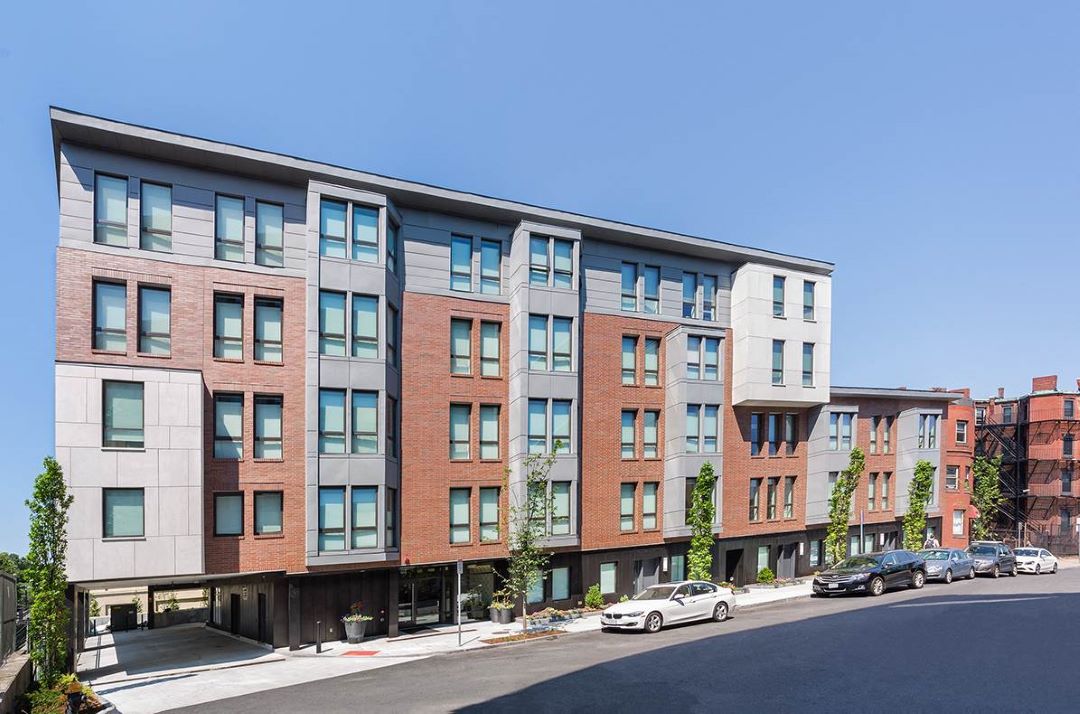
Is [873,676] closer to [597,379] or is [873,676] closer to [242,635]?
[597,379]

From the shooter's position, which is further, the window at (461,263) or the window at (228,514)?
the window at (461,263)

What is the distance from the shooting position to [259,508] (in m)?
20.8

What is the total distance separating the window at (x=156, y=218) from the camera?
19.8m

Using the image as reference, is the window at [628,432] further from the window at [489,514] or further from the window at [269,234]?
the window at [269,234]

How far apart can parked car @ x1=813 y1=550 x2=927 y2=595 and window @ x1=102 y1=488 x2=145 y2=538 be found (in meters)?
25.2

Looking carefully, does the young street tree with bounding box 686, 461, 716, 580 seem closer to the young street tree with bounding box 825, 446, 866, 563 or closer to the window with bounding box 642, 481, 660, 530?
the window with bounding box 642, 481, 660, 530

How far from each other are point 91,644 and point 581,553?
67.6 feet

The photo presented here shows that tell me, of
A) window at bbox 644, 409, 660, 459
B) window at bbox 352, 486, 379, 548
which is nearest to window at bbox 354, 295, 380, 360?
window at bbox 352, 486, 379, 548

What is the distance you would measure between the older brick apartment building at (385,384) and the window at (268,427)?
0.07 meters

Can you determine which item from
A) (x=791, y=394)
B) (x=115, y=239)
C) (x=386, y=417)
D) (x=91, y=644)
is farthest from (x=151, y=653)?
(x=791, y=394)

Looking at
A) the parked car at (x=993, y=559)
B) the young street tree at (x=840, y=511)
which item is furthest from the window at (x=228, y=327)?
the parked car at (x=993, y=559)

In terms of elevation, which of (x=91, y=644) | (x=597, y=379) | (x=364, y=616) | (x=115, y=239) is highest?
(x=115, y=239)

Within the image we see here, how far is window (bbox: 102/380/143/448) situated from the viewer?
1841 centimetres

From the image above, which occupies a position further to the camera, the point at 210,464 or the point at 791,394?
the point at 791,394
